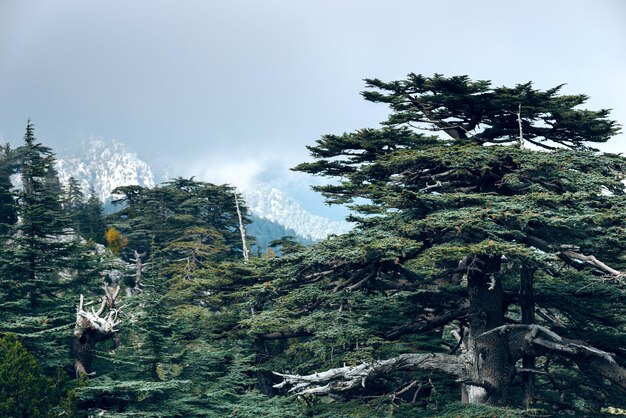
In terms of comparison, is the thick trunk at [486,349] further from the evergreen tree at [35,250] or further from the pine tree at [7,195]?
the pine tree at [7,195]

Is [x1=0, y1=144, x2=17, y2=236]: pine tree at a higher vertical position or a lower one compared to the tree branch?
higher

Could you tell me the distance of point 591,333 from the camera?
17.0 metres

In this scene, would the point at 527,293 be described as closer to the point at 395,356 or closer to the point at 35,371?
the point at 395,356

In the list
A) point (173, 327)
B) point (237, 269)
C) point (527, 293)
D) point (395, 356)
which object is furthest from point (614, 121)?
point (173, 327)

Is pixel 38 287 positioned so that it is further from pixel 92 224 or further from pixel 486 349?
pixel 92 224

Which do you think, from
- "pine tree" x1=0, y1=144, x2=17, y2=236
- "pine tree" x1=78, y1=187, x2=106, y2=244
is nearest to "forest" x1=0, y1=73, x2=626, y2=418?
"pine tree" x1=0, y1=144, x2=17, y2=236

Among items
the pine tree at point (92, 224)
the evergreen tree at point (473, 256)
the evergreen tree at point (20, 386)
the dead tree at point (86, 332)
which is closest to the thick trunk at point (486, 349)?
the evergreen tree at point (473, 256)

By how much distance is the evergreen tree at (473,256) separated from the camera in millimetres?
15297

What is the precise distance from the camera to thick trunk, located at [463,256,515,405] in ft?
56.7

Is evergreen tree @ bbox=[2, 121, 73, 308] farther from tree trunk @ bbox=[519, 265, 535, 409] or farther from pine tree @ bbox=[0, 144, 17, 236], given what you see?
tree trunk @ bbox=[519, 265, 535, 409]

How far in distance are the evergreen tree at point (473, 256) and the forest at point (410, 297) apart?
66mm

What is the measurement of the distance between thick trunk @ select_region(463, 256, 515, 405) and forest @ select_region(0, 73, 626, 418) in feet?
0.15

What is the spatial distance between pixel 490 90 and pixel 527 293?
6.69 m

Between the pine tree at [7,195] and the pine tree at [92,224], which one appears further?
the pine tree at [92,224]
